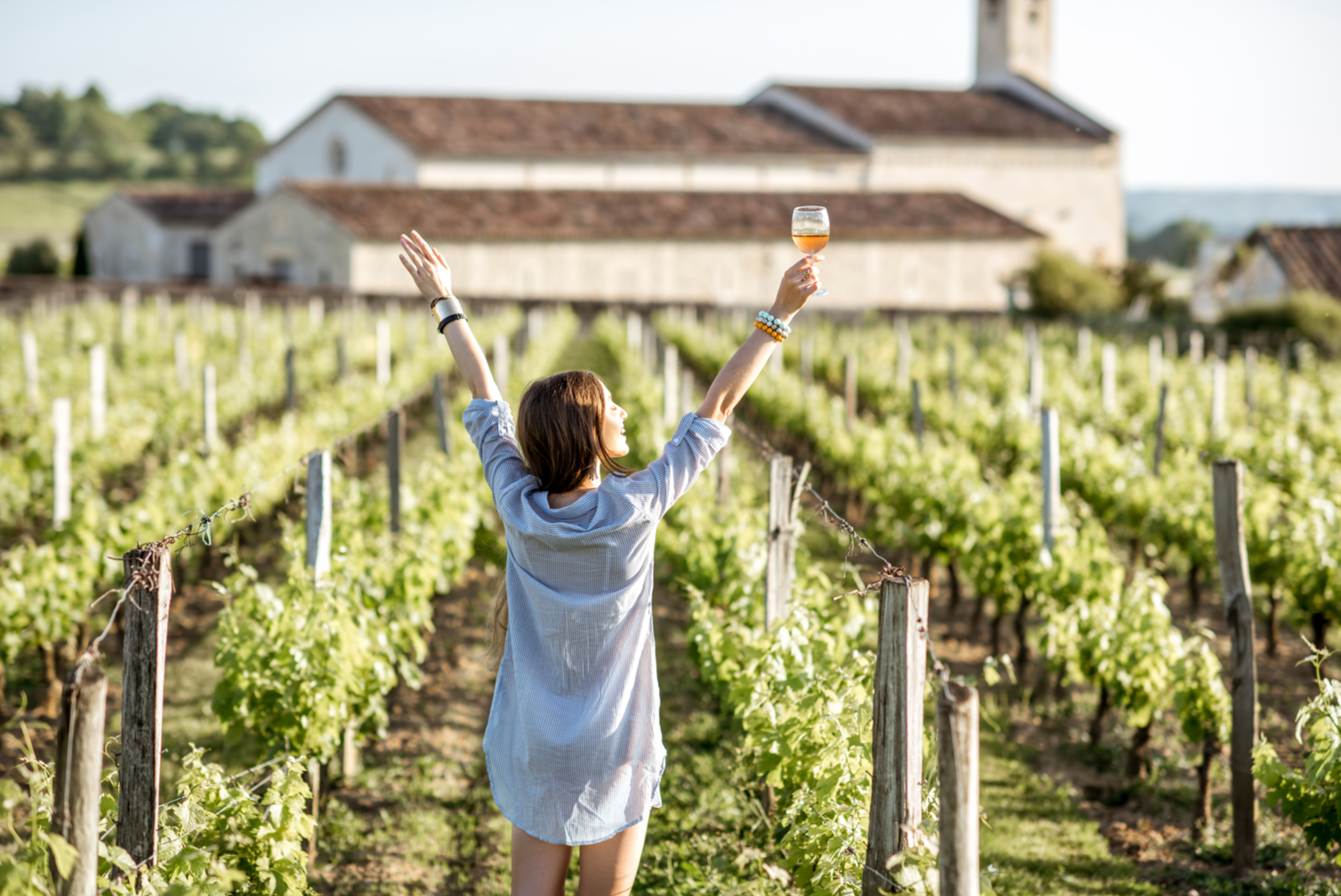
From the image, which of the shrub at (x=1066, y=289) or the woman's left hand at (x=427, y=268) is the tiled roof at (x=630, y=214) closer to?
the shrub at (x=1066, y=289)

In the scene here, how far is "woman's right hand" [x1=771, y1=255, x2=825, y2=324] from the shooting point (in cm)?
251

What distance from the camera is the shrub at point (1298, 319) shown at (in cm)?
2164

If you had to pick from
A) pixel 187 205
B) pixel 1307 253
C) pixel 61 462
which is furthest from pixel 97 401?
pixel 187 205

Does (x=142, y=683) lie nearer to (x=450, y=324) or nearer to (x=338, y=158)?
(x=450, y=324)

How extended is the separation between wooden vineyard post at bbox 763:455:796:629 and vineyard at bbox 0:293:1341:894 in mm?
19

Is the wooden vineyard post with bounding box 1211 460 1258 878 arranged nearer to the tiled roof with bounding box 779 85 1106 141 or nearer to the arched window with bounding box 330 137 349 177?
the tiled roof with bounding box 779 85 1106 141

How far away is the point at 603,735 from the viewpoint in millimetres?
2486

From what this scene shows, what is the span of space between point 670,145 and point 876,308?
14.7m

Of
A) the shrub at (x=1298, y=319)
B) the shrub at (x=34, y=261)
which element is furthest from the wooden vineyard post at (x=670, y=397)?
the shrub at (x=34, y=261)

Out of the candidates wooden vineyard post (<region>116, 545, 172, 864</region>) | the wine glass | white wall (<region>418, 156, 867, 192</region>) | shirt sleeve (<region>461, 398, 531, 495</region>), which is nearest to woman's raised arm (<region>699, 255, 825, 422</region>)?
the wine glass

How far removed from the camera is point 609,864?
254 cm

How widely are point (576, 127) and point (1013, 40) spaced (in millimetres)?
22361

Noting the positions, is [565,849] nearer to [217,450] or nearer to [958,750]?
[958,750]

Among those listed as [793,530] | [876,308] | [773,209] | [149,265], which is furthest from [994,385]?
[149,265]
